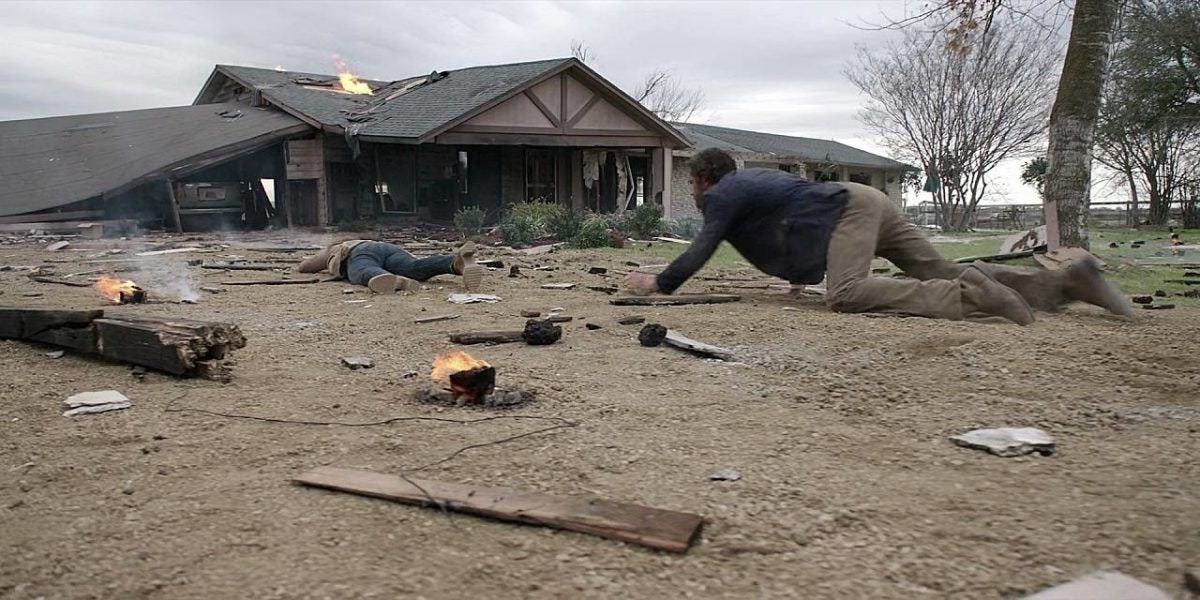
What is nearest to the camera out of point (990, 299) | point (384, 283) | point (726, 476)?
point (726, 476)

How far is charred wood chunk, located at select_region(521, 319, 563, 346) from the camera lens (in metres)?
4.70

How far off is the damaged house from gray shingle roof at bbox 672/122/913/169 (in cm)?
753

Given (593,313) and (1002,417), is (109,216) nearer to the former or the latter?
(593,313)

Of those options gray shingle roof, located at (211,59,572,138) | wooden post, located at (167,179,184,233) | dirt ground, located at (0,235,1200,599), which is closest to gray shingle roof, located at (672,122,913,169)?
gray shingle roof, located at (211,59,572,138)

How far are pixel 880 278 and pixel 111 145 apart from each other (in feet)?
64.9

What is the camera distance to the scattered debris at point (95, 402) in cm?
327

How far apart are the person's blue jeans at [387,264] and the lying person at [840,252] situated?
272 centimetres

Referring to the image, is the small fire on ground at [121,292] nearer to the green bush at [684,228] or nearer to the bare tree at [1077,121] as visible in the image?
the bare tree at [1077,121]

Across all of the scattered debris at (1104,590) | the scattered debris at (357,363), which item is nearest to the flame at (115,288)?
the scattered debris at (357,363)

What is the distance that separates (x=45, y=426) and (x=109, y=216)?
16.1 meters

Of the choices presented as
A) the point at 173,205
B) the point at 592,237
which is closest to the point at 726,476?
the point at 592,237

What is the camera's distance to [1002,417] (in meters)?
3.12

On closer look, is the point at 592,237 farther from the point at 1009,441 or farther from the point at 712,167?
the point at 1009,441

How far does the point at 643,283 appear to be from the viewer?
5.44 m
